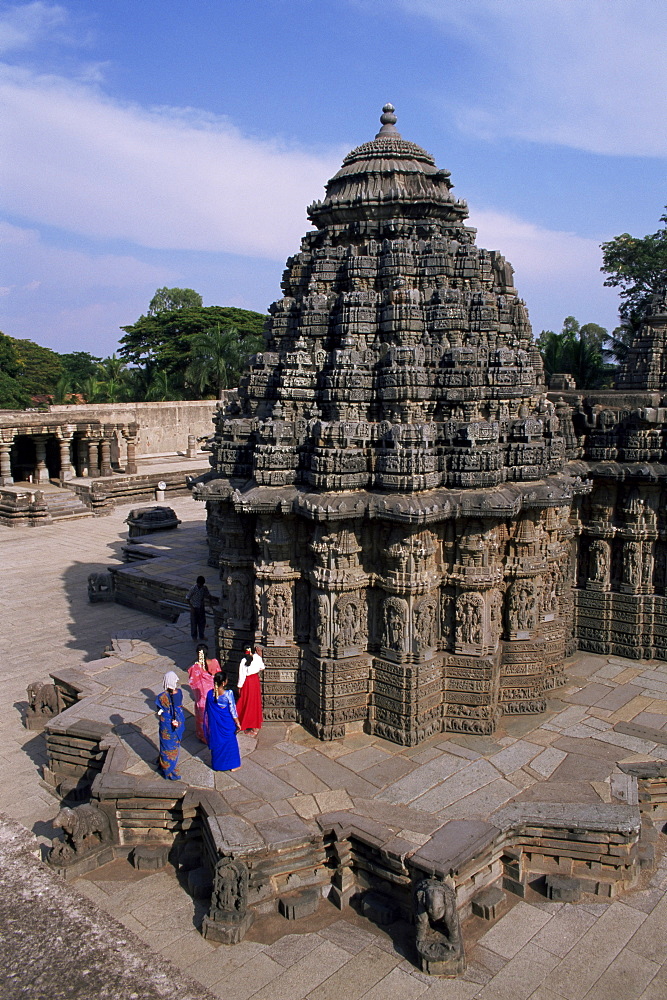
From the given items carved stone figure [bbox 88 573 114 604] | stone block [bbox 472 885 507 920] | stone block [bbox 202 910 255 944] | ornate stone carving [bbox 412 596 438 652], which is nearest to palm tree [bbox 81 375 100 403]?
carved stone figure [bbox 88 573 114 604]

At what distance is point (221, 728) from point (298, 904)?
1841 mm

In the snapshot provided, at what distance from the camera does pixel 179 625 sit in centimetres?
1268

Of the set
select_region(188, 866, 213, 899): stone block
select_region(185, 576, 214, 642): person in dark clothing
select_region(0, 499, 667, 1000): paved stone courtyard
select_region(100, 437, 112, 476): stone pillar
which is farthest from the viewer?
select_region(100, 437, 112, 476): stone pillar

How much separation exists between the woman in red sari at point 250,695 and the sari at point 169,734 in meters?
1.00

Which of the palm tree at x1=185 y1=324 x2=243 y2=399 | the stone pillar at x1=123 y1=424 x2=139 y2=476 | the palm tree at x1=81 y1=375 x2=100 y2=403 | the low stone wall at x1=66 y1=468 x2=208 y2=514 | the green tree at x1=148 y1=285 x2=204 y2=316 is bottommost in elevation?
the low stone wall at x1=66 y1=468 x2=208 y2=514

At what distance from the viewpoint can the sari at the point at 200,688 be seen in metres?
8.27

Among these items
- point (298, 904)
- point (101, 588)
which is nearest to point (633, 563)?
point (298, 904)

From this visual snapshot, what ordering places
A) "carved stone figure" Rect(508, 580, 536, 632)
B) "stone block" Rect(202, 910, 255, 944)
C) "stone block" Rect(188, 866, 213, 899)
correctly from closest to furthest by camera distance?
"stone block" Rect(202, 910, 255, 944), "stone block" Rect(188, 866, 213, 899), "carved stone figure" Rect(508, 580, 536, 632)

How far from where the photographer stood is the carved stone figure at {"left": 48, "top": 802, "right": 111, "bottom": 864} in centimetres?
702

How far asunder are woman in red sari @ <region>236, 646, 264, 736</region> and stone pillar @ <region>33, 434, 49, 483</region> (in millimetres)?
25409

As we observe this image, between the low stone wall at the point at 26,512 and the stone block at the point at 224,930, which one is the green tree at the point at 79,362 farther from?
the stone block at the point at 224,930

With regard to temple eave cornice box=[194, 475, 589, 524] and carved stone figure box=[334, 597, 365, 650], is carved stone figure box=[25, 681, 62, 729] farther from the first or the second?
carved stone figure box=[334, 597, 365, 650]

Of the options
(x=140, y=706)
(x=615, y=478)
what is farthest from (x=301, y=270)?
(x=140, y=706)

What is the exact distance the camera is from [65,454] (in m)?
31.1
